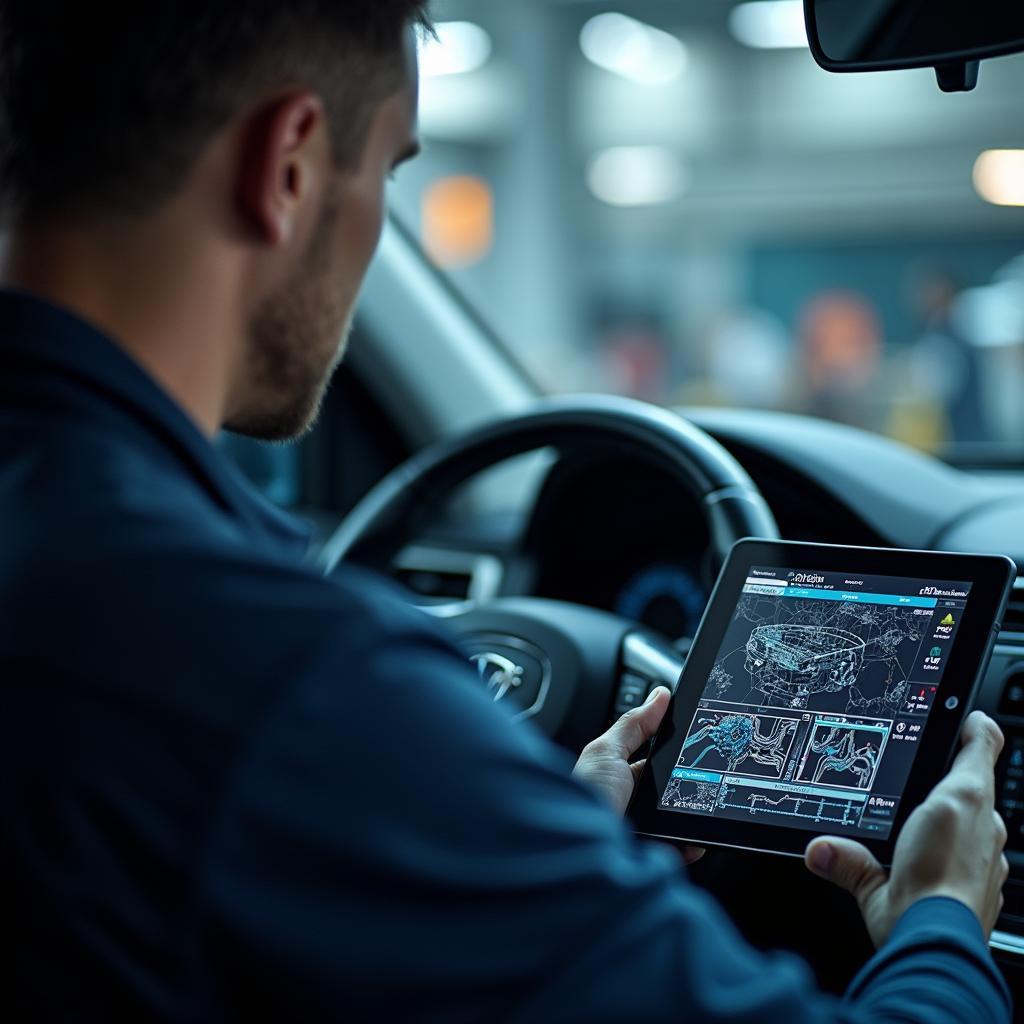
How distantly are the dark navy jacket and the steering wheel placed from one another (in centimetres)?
81

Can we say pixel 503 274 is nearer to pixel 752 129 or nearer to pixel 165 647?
pixel 752 129

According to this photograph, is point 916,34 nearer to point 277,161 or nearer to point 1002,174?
point 277,161

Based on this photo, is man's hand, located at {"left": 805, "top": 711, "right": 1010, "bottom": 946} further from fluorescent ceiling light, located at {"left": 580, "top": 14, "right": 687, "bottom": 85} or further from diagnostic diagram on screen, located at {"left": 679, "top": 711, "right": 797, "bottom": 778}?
fluorescent ceiling light, located at {"left": 580, "top": 14, "right": 687, "bottom": 85}

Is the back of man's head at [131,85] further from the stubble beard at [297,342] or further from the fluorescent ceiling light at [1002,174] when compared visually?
the fluorescent ceiling light at [1002,174]

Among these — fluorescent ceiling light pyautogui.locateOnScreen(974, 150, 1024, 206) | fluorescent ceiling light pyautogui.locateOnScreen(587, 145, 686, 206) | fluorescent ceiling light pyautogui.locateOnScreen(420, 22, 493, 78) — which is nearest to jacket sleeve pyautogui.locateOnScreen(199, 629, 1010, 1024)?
fluorescent ceiling light pyautogui.locateOnScreen(420, 22, 493, 78)

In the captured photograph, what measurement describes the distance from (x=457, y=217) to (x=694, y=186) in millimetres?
3390

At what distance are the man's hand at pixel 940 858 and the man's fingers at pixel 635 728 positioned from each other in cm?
20

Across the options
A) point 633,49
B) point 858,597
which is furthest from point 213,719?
point 633,49

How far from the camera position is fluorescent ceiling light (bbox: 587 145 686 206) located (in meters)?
16.8

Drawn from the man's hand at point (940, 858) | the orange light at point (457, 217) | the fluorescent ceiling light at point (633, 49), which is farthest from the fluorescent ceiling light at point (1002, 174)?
the man's hand at point (940, 858)

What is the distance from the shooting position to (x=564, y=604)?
69.3 inches

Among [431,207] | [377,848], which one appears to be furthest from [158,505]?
[431,207]

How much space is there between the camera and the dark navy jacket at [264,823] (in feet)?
2.38

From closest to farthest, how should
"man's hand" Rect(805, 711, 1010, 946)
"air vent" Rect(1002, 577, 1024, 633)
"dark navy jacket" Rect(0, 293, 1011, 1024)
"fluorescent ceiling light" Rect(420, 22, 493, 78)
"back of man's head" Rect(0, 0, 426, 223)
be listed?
"dark navy jacket" Rect(0, 293, 1011, 1024)
"back of man's head" Rect(0, 0, 426, 223)
"man's hand" Rect(805, 711, 1010, 946)
"air vent" Rect(1002, 577, 1024, 633)
"fluorescent ceiling light" Rect(420, 22, 493, 78)
